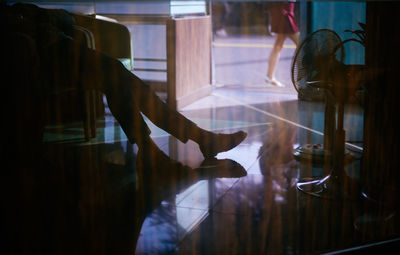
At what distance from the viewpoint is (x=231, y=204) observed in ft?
7.64

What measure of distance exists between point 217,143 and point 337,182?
0.76m

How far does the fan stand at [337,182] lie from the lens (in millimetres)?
2420

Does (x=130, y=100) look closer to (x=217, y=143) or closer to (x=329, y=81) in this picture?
(x=217, y=143)

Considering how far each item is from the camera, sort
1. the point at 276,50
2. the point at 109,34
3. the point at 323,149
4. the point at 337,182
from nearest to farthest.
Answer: the point at 337,182
the point at 323,149
the point at 109,34
the point at 276,50

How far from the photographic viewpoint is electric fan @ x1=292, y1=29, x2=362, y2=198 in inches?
95.1

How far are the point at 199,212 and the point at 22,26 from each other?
1.39 m

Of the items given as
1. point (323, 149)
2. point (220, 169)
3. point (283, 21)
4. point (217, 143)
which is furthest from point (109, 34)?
point (283, 21)

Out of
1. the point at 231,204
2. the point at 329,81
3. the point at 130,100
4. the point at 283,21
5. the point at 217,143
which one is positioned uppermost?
the point at 283,21

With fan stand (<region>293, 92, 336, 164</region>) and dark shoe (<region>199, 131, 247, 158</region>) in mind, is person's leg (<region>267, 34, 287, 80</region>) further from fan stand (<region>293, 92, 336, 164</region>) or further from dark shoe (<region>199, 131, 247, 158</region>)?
dark shoe (<region>199, 131, 247, 158</region>)

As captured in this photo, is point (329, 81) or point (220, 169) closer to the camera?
point (329, 81)

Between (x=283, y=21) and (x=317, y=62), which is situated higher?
(x=283, y=21)

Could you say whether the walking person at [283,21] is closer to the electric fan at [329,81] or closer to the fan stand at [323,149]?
the fan stand at [323,149]

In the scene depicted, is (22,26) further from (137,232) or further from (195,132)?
(137,232)

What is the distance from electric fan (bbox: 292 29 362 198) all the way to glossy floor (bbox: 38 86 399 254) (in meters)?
0.03
